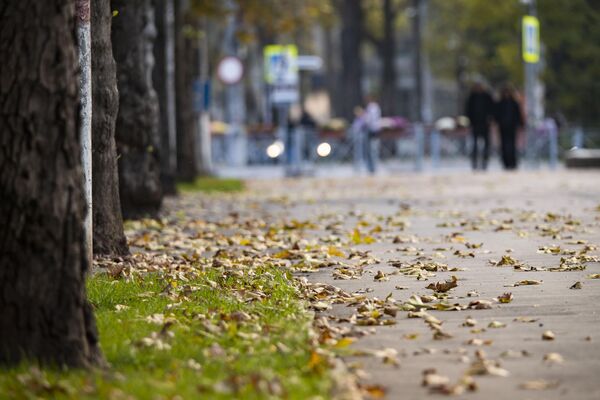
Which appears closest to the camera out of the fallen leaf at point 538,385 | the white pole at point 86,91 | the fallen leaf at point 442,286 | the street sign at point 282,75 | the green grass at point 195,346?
the green grass at point 195,346

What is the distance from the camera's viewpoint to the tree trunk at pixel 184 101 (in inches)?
1190

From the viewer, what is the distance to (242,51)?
65312mm

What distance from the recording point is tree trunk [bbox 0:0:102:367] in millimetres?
7492

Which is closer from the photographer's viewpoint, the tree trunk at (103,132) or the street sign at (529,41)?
the tree trunk at (103,132)

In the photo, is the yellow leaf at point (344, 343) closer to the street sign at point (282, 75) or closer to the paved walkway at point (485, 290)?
the paved walkway at point (485, 290)

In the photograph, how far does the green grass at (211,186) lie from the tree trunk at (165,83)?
336 cm

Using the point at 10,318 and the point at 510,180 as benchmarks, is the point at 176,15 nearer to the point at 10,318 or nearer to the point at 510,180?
the point at 510,180

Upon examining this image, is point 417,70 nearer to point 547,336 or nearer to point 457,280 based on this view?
point 457,280

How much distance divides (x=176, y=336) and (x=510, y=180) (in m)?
25.7

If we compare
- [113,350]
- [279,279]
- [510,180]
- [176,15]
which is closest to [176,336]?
[113,350]

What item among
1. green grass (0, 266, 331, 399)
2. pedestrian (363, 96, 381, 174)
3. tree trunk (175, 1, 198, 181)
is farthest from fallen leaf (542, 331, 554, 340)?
pedestrian (363, 96, 381, 174)

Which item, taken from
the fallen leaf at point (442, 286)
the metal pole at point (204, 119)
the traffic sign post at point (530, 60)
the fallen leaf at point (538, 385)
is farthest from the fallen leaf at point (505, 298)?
the traffic sign post at point (530, 60)

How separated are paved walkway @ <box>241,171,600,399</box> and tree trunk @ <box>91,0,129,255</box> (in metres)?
2.05

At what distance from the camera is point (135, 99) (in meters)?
18.6
